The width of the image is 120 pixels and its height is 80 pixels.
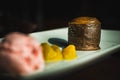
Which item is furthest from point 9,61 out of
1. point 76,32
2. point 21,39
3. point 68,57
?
point 76,32

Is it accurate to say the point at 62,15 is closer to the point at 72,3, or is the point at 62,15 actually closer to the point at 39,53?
the point at 72,3

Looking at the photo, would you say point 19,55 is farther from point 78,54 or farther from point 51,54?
point 78,54

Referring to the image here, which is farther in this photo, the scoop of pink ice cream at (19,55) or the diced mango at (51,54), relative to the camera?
the diced mango at (51,54)

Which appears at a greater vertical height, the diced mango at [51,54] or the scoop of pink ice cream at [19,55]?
the scoop of pink ice cream at [19,55]

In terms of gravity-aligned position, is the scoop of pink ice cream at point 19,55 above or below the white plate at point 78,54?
above

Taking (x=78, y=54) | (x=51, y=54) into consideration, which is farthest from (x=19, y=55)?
(x=78, y=54)

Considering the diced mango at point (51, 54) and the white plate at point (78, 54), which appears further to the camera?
the diced mango at point (51, 54)
